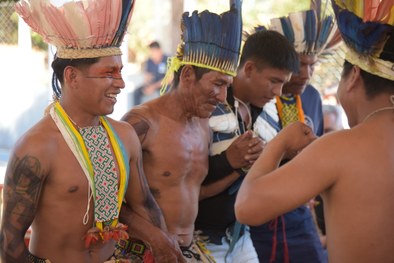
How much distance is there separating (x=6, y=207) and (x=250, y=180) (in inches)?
44.9

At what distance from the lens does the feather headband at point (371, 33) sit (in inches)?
102

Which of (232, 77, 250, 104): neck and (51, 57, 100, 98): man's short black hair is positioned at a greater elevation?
(51, 57, 100, 98): man's short black hair

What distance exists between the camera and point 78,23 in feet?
10.5

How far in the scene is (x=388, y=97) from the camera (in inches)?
102

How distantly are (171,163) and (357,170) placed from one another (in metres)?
1.55

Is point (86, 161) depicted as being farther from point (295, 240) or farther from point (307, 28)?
point (307, 28)

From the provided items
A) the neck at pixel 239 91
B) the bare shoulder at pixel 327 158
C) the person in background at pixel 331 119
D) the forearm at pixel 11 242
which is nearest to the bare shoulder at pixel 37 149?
the forearm at pixel 11 242

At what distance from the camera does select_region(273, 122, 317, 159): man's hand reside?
273 cm

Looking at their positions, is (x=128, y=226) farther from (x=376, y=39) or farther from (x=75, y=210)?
(x=376, y=39)

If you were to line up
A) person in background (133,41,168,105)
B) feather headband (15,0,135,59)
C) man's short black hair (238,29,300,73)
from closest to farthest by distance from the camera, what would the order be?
1. feather headband (15,0,135,59)
2. man's short black hair (238,29,300,73)
3. person in background (133,41,168,105)

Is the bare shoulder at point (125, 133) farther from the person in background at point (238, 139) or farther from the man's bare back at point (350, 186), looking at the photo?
the man's bare back at point (350, 186)

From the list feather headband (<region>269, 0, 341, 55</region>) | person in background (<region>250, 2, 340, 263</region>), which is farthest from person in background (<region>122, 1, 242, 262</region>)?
feather headband (<region>269, 0, 341, 55</region>)

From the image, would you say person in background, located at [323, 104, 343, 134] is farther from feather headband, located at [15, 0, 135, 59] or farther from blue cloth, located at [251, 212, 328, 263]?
feather headband, located at [15, 0, 135, 59]

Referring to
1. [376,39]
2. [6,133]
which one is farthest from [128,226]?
[6,133]
